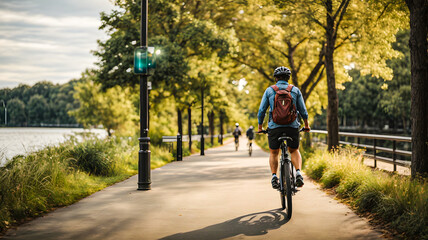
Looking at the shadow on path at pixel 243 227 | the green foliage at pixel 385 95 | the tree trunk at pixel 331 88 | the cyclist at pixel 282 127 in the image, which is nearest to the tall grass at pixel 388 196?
the cyclist at pixel 282 127

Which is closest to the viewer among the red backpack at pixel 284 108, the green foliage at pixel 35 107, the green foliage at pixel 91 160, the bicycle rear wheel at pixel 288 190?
the bicycle rear wheel at pixel 288 190

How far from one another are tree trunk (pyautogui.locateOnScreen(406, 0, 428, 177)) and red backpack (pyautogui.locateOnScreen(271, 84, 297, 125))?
3165 millimetres

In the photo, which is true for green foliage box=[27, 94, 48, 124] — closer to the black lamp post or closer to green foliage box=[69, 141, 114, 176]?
green foliage box=[69, 141, 114, 176]

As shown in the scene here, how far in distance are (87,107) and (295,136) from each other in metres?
65.4

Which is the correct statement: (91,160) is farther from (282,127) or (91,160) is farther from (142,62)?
(282,127)

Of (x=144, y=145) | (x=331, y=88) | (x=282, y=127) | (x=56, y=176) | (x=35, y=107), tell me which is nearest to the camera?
(x=282, y=127)

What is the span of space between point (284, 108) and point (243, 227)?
1.94 m

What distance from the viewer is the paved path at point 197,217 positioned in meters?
5.89

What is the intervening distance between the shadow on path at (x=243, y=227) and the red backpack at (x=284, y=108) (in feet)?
5.02

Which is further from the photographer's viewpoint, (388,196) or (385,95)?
(385,95)

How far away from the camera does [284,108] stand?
684 cm

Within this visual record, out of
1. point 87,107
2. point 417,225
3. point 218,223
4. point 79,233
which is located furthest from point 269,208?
point 87,107

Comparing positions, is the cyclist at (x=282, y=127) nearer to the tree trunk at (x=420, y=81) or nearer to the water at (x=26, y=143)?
the tree trunk at (x=420, y=81)

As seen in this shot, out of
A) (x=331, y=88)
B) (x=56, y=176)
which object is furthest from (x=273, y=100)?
(x=331, y=88)
